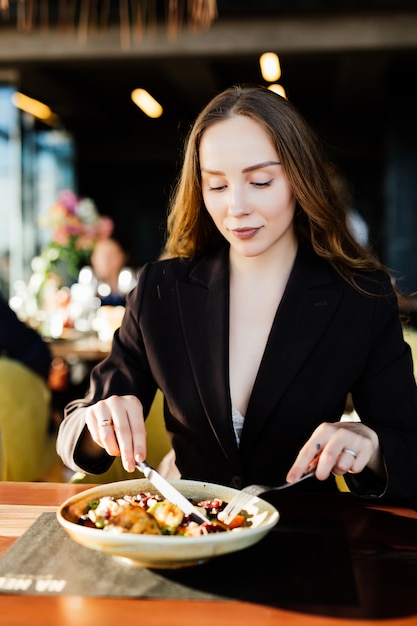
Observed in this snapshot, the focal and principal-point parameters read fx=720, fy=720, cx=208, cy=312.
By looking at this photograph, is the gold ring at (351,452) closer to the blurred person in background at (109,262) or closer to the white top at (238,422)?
the white top at (238,422)

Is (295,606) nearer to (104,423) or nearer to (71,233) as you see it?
(104,423)

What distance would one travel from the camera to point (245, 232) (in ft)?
4.56

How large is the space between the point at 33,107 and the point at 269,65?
3709mm

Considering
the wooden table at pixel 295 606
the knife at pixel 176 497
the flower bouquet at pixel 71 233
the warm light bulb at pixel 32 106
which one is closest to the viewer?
the wooden table at pixel 295 606

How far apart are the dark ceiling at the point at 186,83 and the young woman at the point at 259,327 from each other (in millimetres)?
337

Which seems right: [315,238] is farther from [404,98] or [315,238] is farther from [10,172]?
[404,98]

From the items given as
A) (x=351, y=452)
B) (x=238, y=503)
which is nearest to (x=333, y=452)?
(x=351, y=452)

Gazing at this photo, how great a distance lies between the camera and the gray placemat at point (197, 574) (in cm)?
85

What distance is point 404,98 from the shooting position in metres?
8.22

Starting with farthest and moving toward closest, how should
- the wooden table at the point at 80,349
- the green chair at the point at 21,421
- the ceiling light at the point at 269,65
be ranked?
the ceiling light at the point at 269,65, the wooden table at the point at 80,349, the green chair at the point at 21,421

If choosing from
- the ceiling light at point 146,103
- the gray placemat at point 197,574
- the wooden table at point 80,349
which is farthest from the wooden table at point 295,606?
the ceiling light at point 146,103

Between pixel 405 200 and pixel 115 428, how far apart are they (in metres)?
7.73

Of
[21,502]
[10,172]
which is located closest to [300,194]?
[21,502]

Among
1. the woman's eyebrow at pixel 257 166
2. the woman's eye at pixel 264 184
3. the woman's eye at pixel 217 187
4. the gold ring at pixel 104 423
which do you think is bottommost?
the gold ring at pixel 104 423
